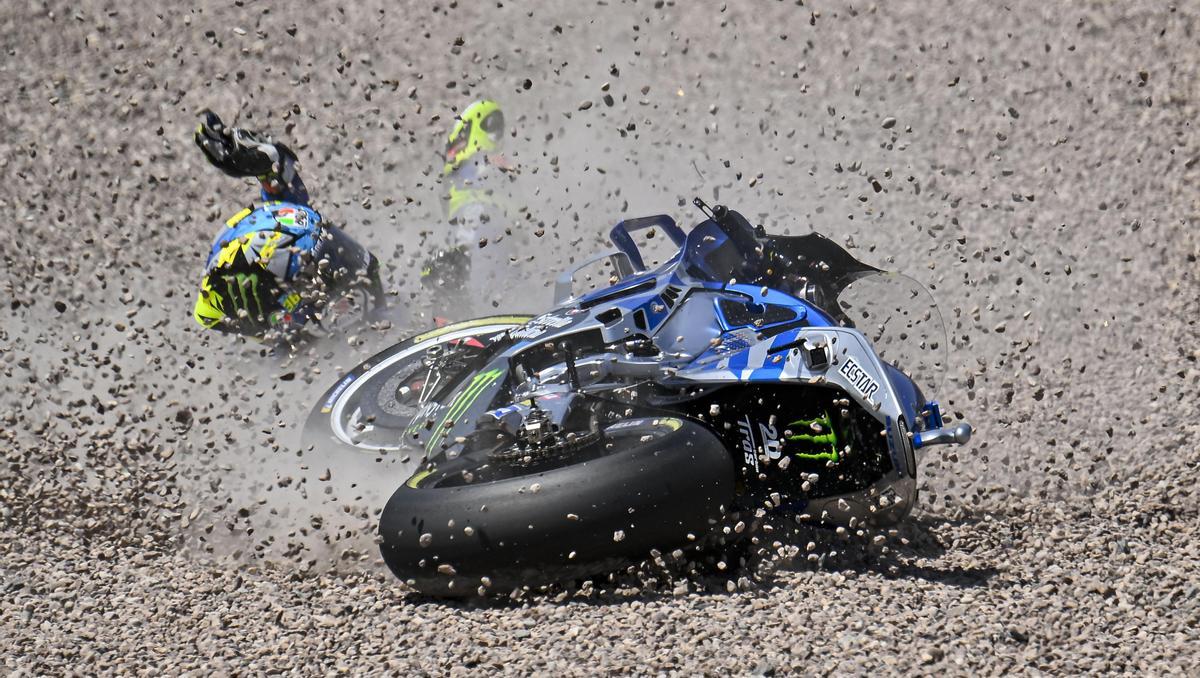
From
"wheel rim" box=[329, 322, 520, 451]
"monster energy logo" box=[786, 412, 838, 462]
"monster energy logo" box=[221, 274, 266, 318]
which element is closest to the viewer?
"monster energy logo" box=[786, 412, 838, 462]

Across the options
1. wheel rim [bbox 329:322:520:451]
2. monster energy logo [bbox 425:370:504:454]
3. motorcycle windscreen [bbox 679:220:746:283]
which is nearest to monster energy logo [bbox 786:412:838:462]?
motorcycle windscreen [bbox 679:220:746:283]

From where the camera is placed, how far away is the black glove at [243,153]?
7.52 metres

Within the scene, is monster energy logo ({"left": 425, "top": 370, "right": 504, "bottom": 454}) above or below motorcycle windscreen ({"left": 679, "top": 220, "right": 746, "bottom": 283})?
below

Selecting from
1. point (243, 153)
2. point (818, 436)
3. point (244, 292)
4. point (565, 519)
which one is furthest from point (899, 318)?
point (243, 153)

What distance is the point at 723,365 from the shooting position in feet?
17.4

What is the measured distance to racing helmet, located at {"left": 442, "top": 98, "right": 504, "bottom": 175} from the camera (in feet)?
32.1

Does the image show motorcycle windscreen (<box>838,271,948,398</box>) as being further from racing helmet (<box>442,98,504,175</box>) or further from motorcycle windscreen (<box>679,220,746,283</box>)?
racing helmet (<box>442,98,504,175</box>)

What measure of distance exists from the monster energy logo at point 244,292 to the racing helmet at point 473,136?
9.23 feet

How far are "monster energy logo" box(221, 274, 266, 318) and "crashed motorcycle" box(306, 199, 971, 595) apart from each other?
174 cm

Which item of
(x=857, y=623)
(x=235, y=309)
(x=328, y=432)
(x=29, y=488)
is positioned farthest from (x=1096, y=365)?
(x=29, y=488)

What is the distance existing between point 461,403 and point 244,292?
92.3 inches

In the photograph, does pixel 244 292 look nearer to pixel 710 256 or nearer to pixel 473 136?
pixel 473 136

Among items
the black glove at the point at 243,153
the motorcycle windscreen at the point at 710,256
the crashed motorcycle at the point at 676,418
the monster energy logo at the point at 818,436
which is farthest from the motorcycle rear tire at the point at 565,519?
the black glove at the point at 243,153

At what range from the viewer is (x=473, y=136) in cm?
981
